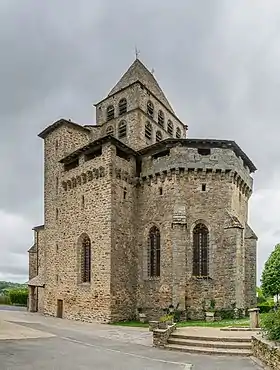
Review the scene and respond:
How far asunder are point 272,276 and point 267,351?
19.6 meters

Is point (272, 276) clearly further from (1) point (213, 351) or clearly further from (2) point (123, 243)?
(1) point (213, 351)

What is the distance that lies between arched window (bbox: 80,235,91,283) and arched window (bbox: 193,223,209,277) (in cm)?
743

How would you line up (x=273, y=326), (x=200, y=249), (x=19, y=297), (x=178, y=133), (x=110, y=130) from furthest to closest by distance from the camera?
(x=19, y=297)
(x=178, y=133)
(x=110, y=130)
(x=200, y=249)
(x=273, y=326)

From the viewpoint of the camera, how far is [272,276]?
3219 cm

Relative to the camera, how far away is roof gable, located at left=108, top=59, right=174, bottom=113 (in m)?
38.6

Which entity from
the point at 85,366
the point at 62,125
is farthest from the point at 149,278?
the point at 85,366

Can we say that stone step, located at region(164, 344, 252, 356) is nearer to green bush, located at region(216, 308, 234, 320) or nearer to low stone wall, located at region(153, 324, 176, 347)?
low stone wall, located at region(153, 324, 176, 347)

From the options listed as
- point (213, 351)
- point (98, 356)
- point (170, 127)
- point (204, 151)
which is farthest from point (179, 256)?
point (170, 127)

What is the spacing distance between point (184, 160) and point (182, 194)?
7.56 ft

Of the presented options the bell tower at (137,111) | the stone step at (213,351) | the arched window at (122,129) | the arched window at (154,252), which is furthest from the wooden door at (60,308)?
the stone step at (213,351)

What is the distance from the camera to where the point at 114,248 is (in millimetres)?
29125

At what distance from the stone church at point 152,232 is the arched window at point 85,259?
0.07 m

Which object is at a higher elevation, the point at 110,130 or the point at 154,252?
the point at 110,130

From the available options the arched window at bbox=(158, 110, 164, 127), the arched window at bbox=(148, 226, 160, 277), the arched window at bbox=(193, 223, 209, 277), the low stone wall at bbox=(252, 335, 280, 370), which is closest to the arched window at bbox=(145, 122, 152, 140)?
the arched window at bbox=(158, 110, 164, 127)
